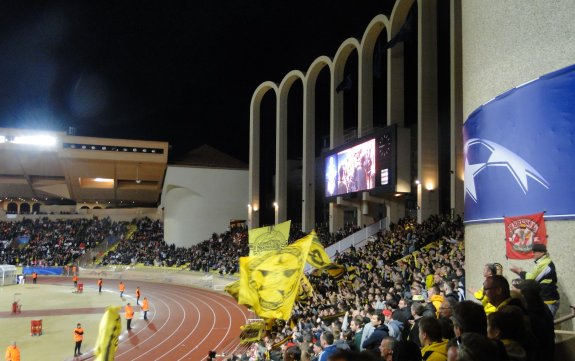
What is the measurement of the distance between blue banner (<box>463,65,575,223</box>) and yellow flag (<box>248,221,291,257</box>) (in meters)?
5.43

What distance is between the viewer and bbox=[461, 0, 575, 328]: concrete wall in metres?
6.47

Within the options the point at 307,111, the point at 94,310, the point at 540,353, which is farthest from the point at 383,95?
the point at 540,353

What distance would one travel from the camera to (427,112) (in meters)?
24.4

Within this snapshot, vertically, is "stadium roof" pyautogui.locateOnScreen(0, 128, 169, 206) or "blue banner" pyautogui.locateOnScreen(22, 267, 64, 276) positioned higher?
"stadium roof" pyautogui.locateOnScreen(0, 128, 169, 206)

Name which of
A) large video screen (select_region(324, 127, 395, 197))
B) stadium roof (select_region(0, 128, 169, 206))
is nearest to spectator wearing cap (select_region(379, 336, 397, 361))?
large video screen (select_region(324, 127, 395, 197))

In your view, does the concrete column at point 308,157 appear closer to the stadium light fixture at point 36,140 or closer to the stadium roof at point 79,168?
the stadium roof at point 79,168

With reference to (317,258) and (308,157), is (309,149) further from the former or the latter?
(317,258)

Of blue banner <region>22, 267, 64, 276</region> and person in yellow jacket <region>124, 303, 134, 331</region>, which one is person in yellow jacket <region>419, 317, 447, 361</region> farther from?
blue banner <region>22, 267, 64, 276</region>

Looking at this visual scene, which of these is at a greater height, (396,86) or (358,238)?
(396,86)

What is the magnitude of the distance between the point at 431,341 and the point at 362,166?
2369cm

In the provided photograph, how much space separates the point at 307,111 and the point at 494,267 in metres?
30.9

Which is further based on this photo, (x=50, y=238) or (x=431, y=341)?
(x=50, y=238)

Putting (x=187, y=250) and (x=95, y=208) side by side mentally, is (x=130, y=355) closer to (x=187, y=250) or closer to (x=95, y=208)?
(x=187, y=250)

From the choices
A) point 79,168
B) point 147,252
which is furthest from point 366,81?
point 79,168
